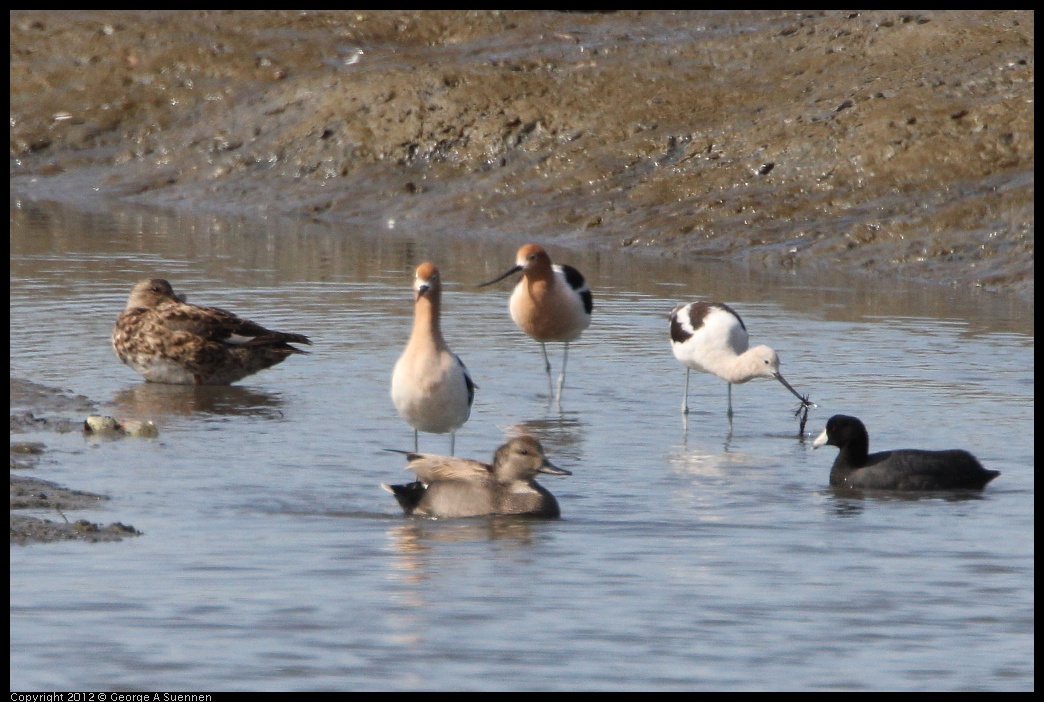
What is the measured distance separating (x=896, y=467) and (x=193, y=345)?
216 inches

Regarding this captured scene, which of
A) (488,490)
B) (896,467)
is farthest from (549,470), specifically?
(896,467)

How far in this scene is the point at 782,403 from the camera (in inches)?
506

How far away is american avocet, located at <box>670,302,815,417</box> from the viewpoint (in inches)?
476

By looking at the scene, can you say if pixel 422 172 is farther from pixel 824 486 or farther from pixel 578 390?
pixel 824 486

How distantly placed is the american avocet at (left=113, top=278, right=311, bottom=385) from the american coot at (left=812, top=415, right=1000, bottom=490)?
4791 millimetres

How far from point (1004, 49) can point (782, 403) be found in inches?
495

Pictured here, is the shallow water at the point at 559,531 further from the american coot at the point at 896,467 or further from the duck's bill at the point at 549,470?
the duck's bill at the point at 549,470

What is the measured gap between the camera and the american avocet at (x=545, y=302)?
546 inches

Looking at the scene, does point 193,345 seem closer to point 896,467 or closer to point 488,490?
point 488,490

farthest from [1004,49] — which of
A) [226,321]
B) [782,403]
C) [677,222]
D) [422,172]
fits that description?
[226,321]

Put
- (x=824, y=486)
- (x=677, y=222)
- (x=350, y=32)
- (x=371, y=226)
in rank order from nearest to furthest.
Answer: (x=824, y=486) < (x=677, y=222) < (x=371, y=226) < (x=350, y=32)

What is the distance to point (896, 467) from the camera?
9969 mm

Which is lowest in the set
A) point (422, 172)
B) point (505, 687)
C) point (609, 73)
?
point (505, 687)

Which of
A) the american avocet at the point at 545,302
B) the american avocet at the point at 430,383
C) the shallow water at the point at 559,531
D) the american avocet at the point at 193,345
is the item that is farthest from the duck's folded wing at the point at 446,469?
the american avocet at the point at 545,302
